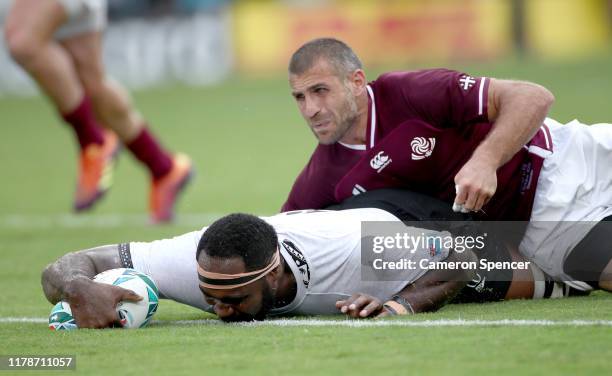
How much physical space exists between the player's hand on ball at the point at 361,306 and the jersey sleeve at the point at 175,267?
0.69 metres

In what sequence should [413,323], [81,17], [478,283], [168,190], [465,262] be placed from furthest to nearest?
[168,190] < [81,17] < [478,283] < [465,262] < [413,323]

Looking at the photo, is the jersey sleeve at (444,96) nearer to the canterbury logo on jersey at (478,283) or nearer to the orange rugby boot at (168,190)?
the canterbury logo on jersey at (478,283)

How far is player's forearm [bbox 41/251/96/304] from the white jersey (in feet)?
0.76

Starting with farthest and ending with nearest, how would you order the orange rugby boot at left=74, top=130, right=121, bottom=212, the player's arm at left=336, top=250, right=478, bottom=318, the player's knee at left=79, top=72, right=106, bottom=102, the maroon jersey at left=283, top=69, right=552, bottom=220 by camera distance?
the orange rugby boot at left=74, top=130, right=121, bottom=212 < the player's knee at left=79, top=72, right=106, bottom=102 < the maroon jersey at left=283, top=69, right=552, bottom=220 < the player's arm at left=336, top=250, right=478, bottom=318

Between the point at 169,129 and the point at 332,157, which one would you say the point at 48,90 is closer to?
the point at 332,157

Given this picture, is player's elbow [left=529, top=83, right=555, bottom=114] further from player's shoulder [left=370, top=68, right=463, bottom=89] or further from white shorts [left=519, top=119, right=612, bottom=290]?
white shorts [left=519, top=119, right=612, bottom=290]

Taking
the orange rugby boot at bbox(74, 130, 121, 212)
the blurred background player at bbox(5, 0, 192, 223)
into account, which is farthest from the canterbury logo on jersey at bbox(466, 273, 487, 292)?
the orange rugby boot at bbox(74, 130, 121, 212)

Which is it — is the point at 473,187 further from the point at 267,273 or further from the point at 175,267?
the point at 175,267

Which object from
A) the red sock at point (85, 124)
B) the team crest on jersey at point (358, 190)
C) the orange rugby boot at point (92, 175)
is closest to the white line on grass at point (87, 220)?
the orange rugby boot at point (92, 175)

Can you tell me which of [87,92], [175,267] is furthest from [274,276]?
[87,92]

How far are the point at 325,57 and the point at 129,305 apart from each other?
167 cm

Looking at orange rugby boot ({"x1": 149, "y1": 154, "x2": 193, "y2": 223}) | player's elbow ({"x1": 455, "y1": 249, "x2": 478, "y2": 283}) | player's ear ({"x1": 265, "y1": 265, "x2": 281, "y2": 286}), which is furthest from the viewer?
orange rugby boot ({"x1": 149, "y1": 154, "x2": 193, "y2": 223})

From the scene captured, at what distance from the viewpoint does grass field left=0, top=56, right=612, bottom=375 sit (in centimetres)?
464

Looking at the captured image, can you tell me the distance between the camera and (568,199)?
6453mm
